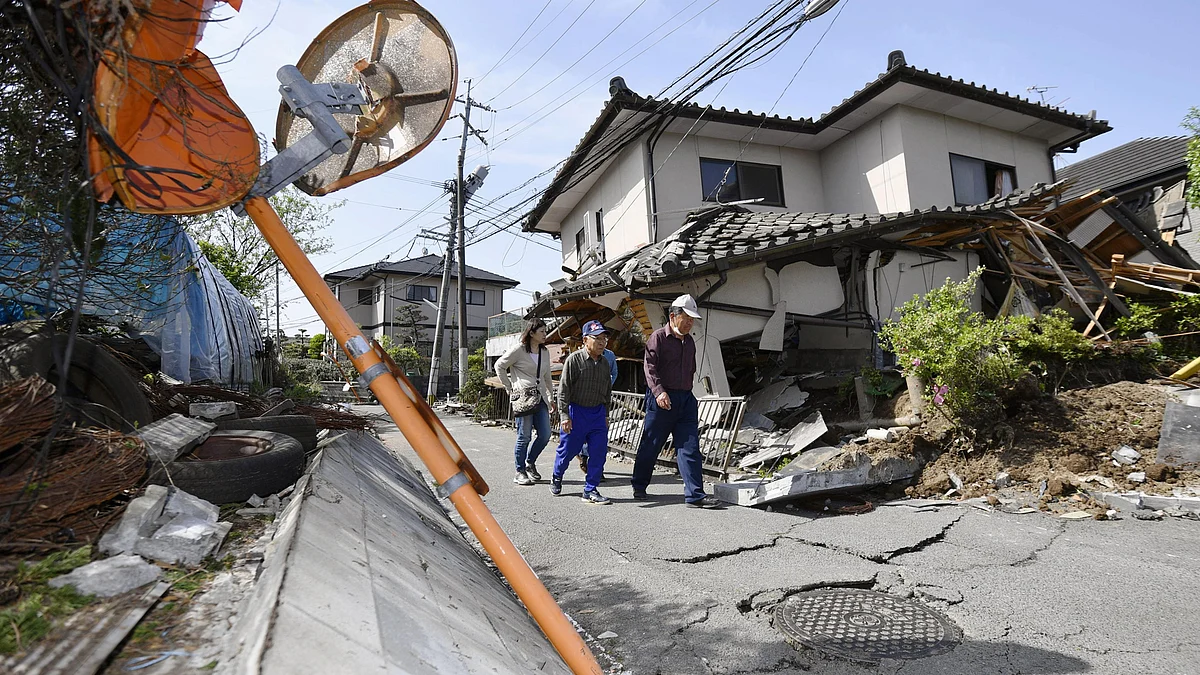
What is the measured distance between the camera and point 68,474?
214 cm

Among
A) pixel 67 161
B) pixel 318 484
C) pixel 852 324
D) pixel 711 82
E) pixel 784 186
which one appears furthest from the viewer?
pixel 784 186

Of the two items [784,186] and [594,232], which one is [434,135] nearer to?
[784,186]

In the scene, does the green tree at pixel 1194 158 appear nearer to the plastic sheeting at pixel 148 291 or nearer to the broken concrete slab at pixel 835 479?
the broken concrete slab at pixel 835 479

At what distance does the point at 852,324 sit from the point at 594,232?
7848mm

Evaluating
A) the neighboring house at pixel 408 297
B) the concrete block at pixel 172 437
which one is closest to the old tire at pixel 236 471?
the concrete block at pixel 172 437

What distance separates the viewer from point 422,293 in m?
39.5

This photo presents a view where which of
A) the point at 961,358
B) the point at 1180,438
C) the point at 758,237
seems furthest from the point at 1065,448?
the point at 758,237

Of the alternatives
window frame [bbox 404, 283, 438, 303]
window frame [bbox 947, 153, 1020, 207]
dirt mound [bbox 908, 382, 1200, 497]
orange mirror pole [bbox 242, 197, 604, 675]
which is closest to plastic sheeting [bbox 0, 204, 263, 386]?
orange mirror pole [bbox 242, 197, 604, 675]

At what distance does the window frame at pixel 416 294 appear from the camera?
38.6m

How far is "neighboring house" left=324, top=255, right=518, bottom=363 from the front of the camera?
37031 millimetres

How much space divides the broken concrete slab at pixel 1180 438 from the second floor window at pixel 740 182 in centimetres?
858

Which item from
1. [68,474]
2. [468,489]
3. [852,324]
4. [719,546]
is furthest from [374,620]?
[852,324]

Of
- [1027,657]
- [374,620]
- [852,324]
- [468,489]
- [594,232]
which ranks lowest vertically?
[1027,657]

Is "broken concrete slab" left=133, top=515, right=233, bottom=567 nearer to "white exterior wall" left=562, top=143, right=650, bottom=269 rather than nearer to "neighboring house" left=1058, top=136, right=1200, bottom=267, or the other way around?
"white exterior wall" left=562, top=143, right=650, bottom=269
